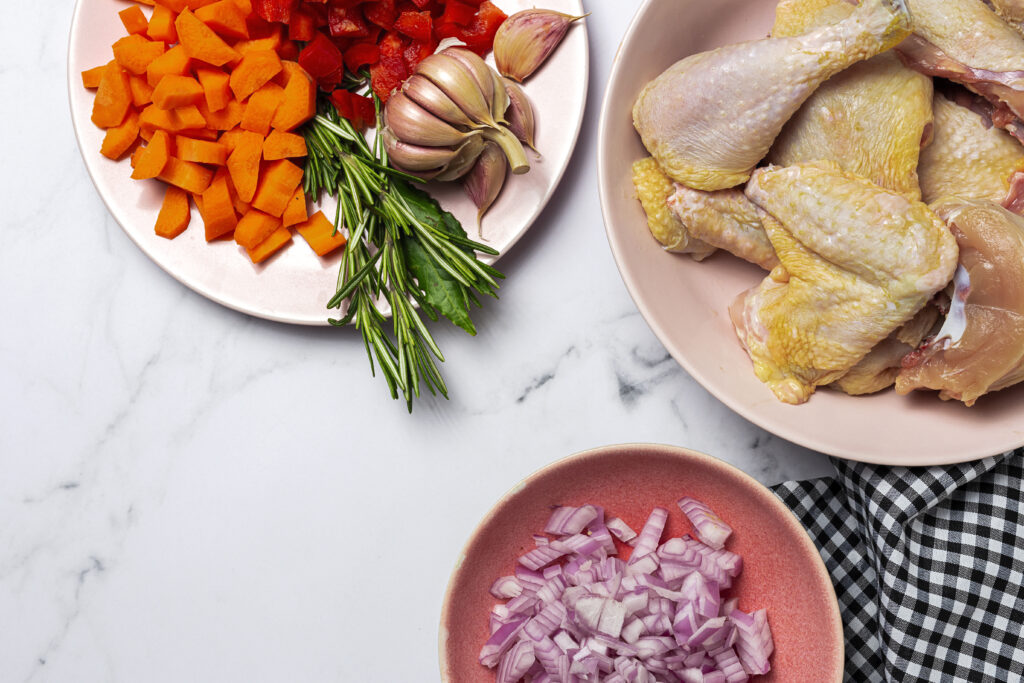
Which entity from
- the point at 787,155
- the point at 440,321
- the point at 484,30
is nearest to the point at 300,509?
the point at 440,321

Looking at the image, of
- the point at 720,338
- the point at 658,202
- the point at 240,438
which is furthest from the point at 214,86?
the point at 720,338

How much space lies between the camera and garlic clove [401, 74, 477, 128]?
151 cm

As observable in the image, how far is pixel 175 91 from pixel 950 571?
1.74 m

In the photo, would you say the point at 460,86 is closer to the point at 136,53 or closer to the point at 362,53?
the point at 362,53

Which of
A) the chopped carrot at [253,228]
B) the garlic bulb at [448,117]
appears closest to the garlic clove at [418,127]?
the garlic bulb at [448,117]

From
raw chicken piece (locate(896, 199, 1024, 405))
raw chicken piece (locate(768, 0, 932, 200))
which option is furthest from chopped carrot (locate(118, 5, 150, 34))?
raw chicken piece (locate(896, 199, 1024, 405))

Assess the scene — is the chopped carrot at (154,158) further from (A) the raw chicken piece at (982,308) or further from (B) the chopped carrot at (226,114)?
(A) the raw chicken piece at (982,308)

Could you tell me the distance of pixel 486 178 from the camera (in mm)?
1599

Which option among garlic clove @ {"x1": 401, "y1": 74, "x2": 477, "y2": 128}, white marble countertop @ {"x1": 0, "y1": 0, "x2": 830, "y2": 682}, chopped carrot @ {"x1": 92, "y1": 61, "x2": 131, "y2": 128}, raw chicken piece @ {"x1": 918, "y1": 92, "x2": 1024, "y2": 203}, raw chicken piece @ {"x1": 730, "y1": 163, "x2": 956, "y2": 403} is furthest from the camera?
white marble countertop @ {"x1": 0, "y1": 0, "x2": 830, "y2": 682}

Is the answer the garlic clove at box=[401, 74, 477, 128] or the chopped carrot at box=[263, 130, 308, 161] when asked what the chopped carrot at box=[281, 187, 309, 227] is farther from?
the garlic clove at box=[401, 74, 477, 128]

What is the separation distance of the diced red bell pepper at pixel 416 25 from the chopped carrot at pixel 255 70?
25 centimetres

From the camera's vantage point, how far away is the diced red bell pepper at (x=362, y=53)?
1640mm

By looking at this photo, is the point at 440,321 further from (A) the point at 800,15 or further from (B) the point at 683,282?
(A) the point at 800,15

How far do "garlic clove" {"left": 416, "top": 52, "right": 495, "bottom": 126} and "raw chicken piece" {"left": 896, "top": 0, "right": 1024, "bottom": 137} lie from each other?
0.73 meters
